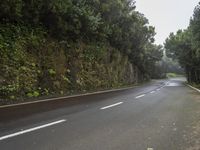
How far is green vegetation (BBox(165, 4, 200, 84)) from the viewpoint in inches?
1080

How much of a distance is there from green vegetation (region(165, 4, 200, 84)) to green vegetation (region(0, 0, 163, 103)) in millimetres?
8229

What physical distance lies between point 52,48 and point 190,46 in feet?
93.0

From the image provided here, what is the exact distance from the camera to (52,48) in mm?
18891

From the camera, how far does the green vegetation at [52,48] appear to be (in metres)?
14.8

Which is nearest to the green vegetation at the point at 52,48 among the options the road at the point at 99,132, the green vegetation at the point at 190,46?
the road at the point at 99,132

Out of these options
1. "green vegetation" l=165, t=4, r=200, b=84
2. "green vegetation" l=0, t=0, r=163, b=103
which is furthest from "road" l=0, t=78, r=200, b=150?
"green vegetation" l=165, t=4, r=200, b=84

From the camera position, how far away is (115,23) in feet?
109

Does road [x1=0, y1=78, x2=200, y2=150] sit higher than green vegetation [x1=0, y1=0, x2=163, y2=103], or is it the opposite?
green vegetation [x1=0, y1=0, x2=163, y2=103]

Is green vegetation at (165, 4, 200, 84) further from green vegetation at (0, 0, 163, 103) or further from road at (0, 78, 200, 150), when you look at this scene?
road at (0, 78, 200, 150)

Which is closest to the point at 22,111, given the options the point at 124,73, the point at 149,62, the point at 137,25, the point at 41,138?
the point at 41,138

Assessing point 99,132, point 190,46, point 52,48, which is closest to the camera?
point 99,132

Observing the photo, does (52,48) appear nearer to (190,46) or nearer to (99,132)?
(99,132)

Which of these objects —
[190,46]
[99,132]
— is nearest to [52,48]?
[99,132]

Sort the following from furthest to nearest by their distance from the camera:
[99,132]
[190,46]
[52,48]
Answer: [190,46], [52,48], [99,132]
